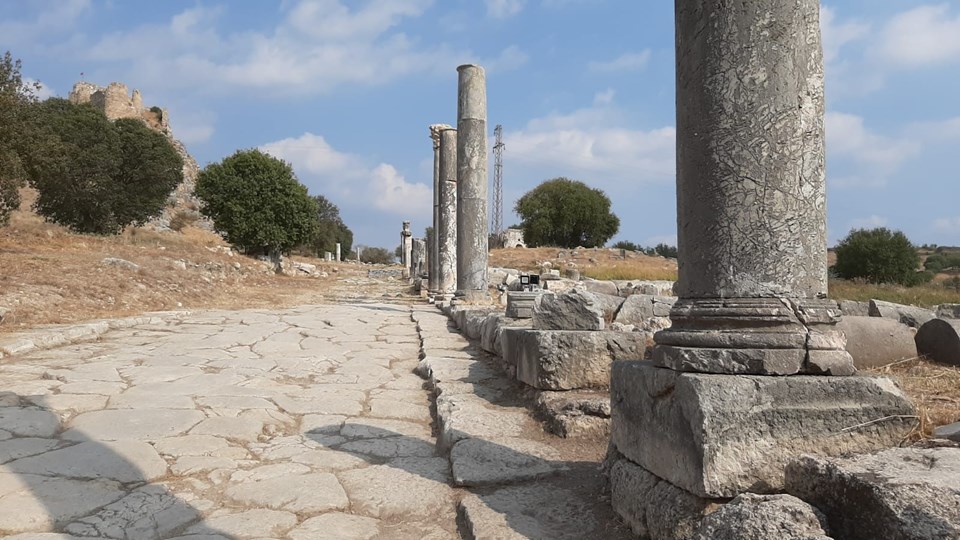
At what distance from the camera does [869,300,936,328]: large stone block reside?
24.0 ft

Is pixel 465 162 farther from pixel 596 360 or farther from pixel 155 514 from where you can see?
pixel 155 514

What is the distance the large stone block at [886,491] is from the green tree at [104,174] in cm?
2636

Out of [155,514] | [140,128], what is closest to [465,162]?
[155,514]

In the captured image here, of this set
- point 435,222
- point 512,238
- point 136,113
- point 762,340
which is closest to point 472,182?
point 435,222

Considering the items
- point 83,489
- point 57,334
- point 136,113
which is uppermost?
point 136,113

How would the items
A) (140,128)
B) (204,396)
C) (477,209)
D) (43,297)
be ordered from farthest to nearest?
1. (140,128)
2. (477,209)
3. (43,297)
4. (204,396)

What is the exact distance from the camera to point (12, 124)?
41.0 ft

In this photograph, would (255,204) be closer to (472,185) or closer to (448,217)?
(448,217)

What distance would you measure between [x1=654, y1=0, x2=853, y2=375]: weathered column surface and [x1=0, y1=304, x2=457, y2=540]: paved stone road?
158 centimetres

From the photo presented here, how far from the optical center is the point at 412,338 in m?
8.57

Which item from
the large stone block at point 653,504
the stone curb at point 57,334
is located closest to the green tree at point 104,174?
the stone curb at point 57,334

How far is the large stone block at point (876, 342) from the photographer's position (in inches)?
193

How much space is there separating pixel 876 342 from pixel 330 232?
55.4m

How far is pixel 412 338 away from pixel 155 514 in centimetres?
575
